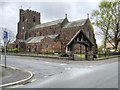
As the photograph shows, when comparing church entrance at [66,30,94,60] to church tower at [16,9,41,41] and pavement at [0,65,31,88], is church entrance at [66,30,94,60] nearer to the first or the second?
pavement at [0,65,31,88]

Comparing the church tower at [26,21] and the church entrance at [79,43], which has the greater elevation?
the church tower at [26,21]

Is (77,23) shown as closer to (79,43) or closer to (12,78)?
(79,43)

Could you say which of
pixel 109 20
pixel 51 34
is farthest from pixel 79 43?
pixel 51 34

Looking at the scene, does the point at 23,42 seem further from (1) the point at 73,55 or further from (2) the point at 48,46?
(1) the point at 73,55

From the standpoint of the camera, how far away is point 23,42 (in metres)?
69.2

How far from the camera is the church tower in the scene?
246ft

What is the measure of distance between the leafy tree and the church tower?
115ft

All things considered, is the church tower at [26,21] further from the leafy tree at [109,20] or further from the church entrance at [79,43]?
the church entrance at [79,43]

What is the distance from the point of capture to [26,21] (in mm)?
75000

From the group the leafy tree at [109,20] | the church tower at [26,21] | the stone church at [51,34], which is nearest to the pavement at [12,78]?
the stone church at [51,34]

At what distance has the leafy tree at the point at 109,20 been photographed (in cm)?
4441

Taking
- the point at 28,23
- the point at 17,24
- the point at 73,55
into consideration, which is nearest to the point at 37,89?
the point at 73,55

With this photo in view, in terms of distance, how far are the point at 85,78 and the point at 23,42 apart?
66760mm

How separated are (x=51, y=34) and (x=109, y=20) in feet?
79.6
